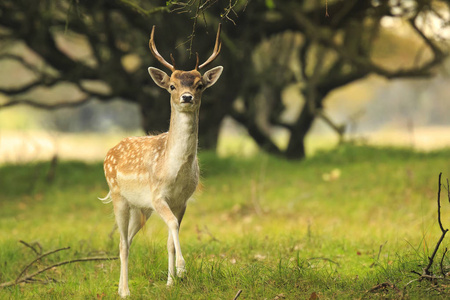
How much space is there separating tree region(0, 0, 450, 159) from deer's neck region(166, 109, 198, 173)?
780 cm

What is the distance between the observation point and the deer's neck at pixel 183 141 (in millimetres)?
5355

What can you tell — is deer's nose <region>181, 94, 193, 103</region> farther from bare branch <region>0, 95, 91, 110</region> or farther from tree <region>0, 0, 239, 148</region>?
bare branch <region>0, 95, 91, 110</region>

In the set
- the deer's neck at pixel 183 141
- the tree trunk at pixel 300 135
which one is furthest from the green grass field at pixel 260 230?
the tree trunk at pixel 300 135

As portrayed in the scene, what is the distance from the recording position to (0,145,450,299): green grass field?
5449mm

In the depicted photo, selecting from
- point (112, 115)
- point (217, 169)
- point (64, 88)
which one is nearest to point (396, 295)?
point (217, 169)

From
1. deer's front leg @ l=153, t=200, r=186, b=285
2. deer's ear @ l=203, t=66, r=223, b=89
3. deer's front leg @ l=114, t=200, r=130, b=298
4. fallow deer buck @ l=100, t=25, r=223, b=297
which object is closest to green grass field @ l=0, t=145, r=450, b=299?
deer's front leg @ l=153, t=200, r=186, b=285

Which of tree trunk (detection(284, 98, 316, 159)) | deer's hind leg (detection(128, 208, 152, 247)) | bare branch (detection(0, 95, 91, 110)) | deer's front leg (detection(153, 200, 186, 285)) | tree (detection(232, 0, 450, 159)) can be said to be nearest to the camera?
deer's front leg (detection(153, 200, 186, 285))

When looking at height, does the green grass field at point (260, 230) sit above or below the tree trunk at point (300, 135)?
above

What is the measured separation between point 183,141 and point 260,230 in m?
4.69

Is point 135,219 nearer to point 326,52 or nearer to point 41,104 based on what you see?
point 41,104

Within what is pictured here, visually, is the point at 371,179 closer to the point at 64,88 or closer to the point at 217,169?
the point at 217,169

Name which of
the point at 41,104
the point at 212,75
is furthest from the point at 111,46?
the point at 212,75

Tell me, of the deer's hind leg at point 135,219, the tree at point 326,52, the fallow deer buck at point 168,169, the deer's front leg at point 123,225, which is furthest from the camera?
the tree at point 326,52

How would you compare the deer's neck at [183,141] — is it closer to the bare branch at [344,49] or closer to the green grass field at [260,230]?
the green grass field at [260,230]
